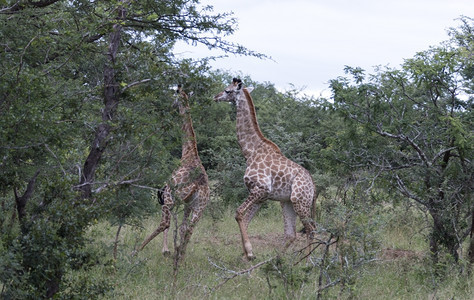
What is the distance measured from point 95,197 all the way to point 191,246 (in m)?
4.41

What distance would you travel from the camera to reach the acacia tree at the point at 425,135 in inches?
320

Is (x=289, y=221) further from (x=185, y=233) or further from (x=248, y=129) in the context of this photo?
(x=185, y=233)

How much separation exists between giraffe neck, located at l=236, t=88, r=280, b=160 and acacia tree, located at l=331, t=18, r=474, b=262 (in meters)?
1.27

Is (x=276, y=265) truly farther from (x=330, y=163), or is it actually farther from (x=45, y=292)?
(x=330, y=163)

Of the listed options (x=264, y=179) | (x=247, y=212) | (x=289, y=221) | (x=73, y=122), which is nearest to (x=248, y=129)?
(x=264, y=179)

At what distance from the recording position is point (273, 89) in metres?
27.1

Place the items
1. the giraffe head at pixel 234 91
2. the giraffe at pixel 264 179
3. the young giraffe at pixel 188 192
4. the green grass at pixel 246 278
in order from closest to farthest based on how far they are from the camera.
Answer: the green grass at pixel 246 278 < the young giraffe at pixel 188 192 < the giraffe at pixel 264 179 < the giraffe head at pixel 234 91

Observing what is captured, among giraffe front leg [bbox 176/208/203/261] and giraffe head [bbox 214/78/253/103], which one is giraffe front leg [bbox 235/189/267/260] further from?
giraffe head [bbox 214/78/253/103]

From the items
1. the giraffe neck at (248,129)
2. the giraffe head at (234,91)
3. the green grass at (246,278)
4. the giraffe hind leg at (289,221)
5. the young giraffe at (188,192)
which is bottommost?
the green grass at (246,278)

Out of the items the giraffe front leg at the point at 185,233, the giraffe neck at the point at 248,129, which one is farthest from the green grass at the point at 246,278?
the giraffe neck at the point at 248,129

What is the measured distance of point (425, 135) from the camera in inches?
339

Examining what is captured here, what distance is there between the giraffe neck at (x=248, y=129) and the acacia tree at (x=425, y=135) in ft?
4.18

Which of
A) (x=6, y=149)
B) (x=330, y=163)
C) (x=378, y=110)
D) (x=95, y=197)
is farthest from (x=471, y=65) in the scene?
(x=6, y=149)

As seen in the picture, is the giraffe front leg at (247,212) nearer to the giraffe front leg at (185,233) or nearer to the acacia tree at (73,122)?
the giraffe front leg at (185,233)
